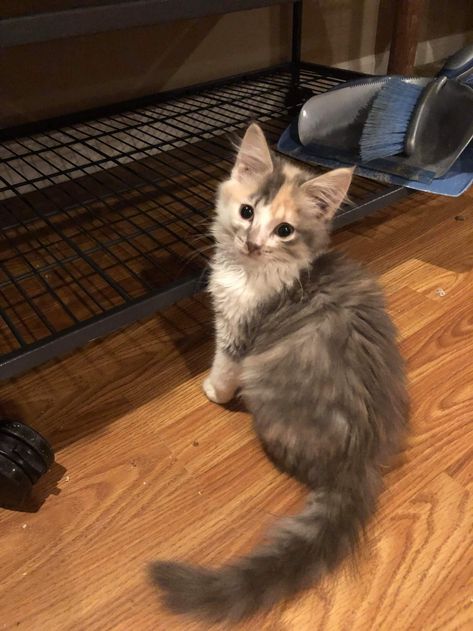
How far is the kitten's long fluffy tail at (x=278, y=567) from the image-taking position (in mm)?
668

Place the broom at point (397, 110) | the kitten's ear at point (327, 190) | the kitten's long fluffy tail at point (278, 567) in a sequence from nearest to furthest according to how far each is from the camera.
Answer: the kitten's long fluffy tail at point (278, 567) → the kitten's ear at point (327, 190) → the broom at point (397, 110)

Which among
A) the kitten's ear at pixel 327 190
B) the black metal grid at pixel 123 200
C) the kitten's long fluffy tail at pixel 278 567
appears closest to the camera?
the kitten's long fluffy tail at pixel 278 567

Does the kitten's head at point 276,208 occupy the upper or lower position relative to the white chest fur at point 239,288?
upper

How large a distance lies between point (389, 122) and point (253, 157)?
0.62 m

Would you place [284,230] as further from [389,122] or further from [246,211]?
[389,122]

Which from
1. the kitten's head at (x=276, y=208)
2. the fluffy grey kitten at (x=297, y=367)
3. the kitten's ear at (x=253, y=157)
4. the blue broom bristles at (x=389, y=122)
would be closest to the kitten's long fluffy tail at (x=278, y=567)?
the fluffy grey kitten at (x=297, y=367)

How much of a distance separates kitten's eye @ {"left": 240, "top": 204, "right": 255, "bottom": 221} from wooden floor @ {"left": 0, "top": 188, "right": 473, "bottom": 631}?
1.18 feet

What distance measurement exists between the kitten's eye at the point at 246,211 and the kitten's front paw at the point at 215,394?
33 centimetres

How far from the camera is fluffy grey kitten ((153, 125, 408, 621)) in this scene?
695 millimetres

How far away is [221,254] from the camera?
0.96 m

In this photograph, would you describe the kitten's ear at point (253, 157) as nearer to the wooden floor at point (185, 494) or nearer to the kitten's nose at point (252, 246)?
the kitten's nose at point (252, 246)

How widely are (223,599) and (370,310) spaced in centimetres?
48

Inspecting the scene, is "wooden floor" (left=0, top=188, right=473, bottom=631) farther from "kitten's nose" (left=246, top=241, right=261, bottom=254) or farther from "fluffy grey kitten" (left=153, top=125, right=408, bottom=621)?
"kitten's nose" (left=246, top=241, right=261, bottom=254)

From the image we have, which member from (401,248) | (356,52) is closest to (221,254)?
(401,248)
